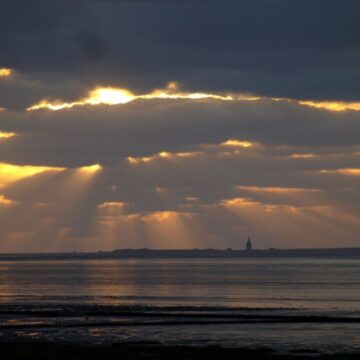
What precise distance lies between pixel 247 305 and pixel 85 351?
4618 centimetres

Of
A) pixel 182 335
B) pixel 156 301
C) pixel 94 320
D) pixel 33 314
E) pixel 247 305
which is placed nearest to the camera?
pixel 182 335

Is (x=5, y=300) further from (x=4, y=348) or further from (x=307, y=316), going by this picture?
(x=4, y=348)

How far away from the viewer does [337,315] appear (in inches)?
3063

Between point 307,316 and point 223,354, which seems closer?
point 223,354

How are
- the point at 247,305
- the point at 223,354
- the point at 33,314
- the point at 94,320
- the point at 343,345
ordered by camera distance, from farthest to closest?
the point at 247,305
the point at 33,314
the point at 94,320
the point at 343,345
the point at 223,354

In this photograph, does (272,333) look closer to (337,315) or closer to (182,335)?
(182,335)

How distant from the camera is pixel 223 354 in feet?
164

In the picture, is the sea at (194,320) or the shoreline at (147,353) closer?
the shoreline at (147,353)

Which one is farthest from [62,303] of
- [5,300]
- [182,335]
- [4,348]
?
[4,348]

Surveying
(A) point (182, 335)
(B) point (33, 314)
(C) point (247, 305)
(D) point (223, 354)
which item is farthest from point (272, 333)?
(C) point (247, 305)

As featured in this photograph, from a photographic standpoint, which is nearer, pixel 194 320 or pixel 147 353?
pixel 147 353

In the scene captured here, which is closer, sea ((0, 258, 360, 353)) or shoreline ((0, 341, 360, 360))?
shoreline ((0, 341, 360, 360))

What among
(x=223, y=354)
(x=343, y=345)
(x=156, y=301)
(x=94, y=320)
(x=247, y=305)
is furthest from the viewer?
(x=156, y=301)

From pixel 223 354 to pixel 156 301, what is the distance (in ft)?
177
